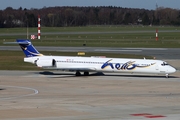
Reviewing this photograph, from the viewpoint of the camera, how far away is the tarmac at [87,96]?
33781mm

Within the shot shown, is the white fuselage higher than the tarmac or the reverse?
higher

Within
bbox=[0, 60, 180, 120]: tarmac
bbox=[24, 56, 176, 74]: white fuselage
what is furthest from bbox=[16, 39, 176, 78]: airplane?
bbox=[0, 60, 180, 120]: tarmac

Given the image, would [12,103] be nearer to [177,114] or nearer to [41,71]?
[177,114]

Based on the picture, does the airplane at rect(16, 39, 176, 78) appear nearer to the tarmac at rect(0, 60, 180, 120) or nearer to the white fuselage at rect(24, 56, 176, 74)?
the white fuselage at rect(24, 56, 176, 74)

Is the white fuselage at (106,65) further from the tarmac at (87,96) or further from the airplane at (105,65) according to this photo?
the tarmac at (87,96)

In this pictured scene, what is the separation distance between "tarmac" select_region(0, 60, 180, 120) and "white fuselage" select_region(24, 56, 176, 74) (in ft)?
3.57

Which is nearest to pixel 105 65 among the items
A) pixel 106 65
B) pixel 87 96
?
pixel 106 65

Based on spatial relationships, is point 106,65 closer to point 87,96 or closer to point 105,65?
point 105,65

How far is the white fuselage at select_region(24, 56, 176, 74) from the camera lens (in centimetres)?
6103

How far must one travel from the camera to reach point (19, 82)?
55344 millimetres

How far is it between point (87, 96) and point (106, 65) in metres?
18.2

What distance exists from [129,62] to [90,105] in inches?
941

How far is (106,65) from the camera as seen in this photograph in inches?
2442

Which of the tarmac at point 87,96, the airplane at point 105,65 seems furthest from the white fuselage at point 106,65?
the tarmac at point 87,96
